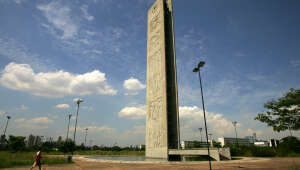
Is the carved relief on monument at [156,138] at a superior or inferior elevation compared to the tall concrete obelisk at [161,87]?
inferior

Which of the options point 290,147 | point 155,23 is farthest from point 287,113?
point 155,23

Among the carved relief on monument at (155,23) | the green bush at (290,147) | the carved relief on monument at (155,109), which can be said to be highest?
the carved relief on monument at (155,23)

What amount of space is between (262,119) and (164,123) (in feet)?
57.3

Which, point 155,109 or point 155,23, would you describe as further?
point 155,23

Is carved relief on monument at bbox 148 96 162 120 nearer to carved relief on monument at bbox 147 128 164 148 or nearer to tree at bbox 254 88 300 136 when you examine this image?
carved relief on monument at bbox 147 128 164 148

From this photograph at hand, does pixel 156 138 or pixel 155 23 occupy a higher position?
pixel 155 23

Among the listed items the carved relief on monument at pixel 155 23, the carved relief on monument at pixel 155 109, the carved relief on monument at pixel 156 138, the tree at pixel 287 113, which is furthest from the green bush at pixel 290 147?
the carved relief on monument at pixel 155 23

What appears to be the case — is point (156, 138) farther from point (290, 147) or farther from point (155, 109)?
point (290, 147)

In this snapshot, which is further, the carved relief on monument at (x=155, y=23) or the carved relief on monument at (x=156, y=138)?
the carved relief on monument at (x=155, y=23)

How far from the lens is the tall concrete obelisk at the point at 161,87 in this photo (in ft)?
104

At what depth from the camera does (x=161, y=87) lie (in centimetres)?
3403

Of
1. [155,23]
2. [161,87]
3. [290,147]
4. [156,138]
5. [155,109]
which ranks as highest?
[155,23]

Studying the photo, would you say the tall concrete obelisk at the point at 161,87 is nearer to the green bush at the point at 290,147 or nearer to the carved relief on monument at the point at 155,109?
the carved relief on monument at the point at 155,109

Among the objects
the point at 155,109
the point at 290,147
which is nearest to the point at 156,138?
the point at 155,109
